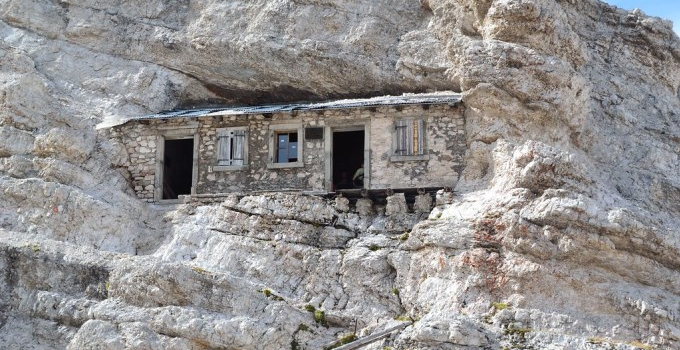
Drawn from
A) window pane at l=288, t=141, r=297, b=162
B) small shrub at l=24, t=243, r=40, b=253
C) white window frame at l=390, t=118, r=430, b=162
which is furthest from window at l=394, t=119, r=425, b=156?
small shrub at l=24, t=243, r=40, b=253

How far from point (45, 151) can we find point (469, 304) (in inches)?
499

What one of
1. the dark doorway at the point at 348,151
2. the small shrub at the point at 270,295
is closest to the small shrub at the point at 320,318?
the small shrub at the point at 270,295

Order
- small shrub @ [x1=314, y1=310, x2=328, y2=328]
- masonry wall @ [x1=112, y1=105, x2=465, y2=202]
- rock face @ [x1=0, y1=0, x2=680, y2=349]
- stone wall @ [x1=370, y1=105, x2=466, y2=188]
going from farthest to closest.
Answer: masonry wall @ [x1=112, y1=105, x2=465, y2=202] < stone wall @ [x1=370, y1=105, x2=466, y2=188] < small shrub @ [x1=314, y1=310, x2=328, y2=328] < rock face @ [x1=0, y1=0, x2=680, y2=349]

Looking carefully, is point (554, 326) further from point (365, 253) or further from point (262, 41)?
point (262, 41)

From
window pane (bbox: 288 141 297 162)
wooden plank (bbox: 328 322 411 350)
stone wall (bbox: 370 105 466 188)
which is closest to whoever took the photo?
wooden plank (bbox: 328 322 411 350)

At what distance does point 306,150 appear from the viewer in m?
33.0

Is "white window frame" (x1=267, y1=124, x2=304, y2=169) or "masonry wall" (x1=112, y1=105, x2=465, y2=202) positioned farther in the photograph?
"white window frame" (x1=267, y1=124, x2=304, y2=169)

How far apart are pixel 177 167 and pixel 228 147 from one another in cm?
340

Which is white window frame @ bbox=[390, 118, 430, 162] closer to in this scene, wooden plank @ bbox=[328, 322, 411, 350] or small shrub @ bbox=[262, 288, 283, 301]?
small shrub @ bbox=[262, 288, 283, 301]

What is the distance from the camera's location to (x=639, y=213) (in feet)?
95.5

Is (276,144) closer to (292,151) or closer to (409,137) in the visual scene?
(292,151)

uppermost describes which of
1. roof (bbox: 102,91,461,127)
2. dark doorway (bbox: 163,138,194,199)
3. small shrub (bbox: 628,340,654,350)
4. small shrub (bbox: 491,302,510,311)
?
roof (bbox: 102,91,461,127)

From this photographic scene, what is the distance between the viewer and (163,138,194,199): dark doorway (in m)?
34.9

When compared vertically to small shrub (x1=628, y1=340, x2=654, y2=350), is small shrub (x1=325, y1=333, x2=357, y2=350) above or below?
below
